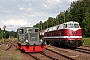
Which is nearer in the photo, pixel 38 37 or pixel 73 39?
pixel 38 37

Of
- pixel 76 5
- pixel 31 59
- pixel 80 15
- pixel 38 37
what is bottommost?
pixel 31 59

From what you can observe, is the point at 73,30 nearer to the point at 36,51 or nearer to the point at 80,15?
the point at 36,51

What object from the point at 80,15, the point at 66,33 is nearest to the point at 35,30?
the point at 66,33

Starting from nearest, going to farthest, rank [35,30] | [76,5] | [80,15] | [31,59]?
[31,59], [35,30], [80,15], [76,5]

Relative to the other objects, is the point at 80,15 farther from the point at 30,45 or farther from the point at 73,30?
the point at 30,45

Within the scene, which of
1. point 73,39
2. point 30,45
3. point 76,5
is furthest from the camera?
point 76,5

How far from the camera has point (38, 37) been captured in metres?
22.2

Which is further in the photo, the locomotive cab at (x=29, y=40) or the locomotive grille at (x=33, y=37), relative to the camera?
the locomotive grille at (x=33, y=37)

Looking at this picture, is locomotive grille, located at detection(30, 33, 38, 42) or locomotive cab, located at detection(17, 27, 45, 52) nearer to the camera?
locomotive cab, located at detection(17, 27, 45, 52)

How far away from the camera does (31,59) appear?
Answer: 1603cm

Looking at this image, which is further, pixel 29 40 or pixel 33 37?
pixel 33 37

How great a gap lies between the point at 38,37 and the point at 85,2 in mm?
73579

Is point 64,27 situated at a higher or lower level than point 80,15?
lower

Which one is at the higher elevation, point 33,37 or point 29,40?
point 33,37
